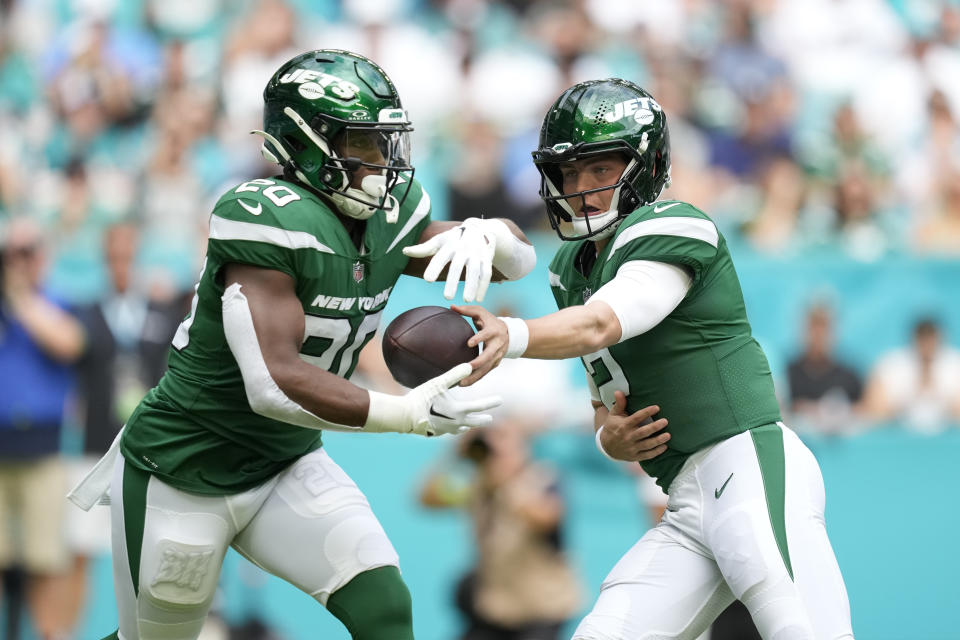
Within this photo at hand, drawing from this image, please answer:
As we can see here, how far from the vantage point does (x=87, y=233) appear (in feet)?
24.6

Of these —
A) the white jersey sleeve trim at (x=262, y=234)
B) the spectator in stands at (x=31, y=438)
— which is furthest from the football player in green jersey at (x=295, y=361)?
the spectator in stands at (x=31, y=438)

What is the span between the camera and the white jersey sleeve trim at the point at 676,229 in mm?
3238

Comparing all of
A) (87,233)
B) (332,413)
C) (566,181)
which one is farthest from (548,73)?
(332,413)

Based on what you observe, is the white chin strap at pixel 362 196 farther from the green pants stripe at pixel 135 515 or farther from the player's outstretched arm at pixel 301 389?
the green pants stripe at pixel 135 515

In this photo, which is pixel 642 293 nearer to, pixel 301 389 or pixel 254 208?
Answer: pixel 301 389

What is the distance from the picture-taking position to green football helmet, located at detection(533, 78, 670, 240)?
3461mm

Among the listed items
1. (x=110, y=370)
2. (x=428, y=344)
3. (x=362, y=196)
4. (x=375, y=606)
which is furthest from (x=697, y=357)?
(x=110, y=370)

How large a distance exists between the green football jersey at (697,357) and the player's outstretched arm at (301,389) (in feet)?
1.72

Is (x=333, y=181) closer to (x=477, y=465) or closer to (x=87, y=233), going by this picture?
(x=477, y=465)

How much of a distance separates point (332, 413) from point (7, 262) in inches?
141

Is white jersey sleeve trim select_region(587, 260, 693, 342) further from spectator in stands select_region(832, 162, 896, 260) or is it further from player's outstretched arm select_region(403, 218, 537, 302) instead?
spectator in stands select_region(832, 162, 896, 260)

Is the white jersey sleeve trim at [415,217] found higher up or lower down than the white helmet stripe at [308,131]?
lower down

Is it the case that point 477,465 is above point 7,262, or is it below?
below

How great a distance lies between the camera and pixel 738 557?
3182 millimetres
